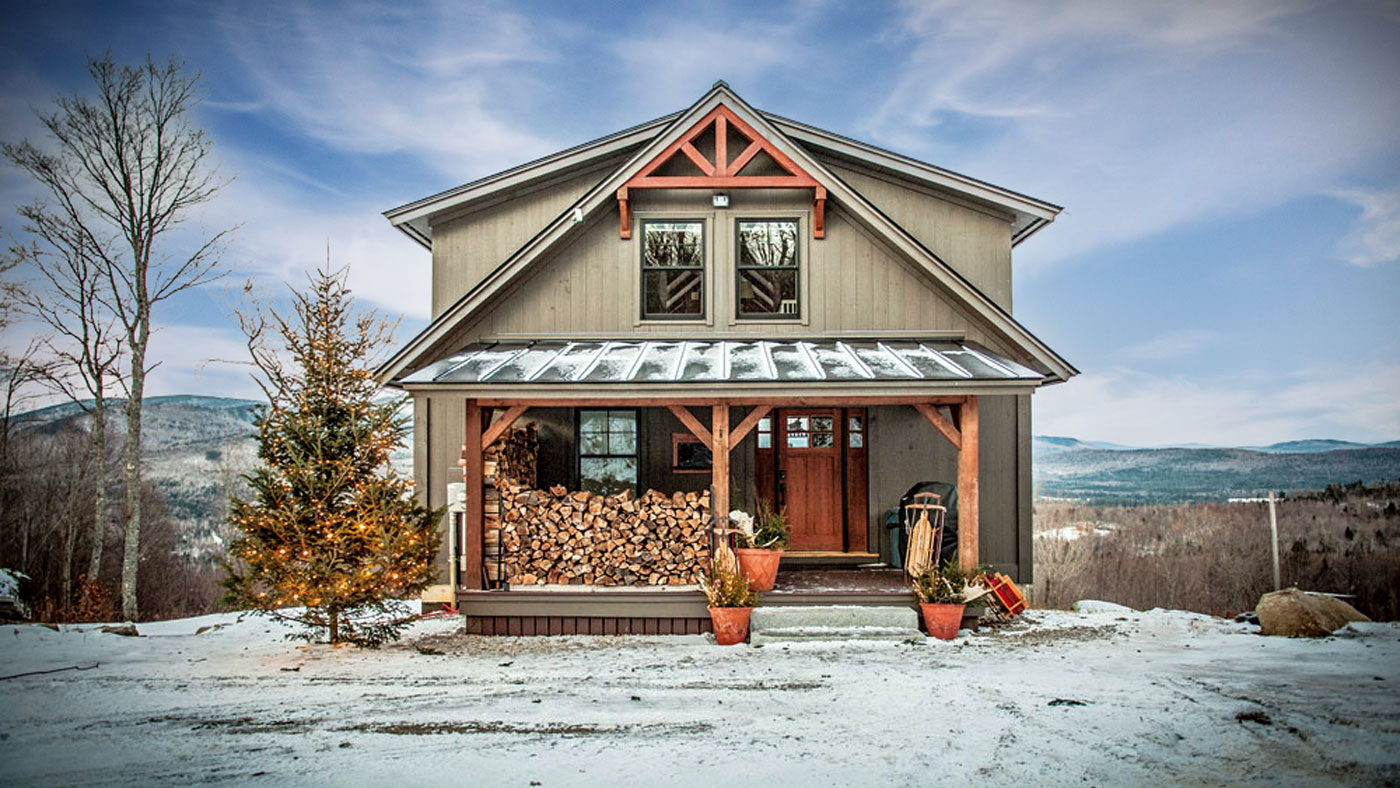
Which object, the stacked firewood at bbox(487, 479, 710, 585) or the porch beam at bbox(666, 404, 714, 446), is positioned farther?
the stacked firewood at bbox(487, 479, 710, 585)

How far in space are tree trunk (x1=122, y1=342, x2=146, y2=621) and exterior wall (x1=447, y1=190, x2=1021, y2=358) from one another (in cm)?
825

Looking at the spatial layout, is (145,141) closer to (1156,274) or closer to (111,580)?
(111,580)

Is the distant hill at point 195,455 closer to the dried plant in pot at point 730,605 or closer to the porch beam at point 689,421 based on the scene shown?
the porch beam at point 689,421

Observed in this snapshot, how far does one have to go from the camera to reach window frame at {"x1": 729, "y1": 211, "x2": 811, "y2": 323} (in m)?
11.9

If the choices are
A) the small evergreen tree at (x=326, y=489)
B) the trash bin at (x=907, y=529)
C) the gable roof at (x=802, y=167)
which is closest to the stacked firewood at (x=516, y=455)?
the small evergreen tree at (x=326, y=489)

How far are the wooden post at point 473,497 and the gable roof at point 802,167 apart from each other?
4.89 ft

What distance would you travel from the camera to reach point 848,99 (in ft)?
69.2

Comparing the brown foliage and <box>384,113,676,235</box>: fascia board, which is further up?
<box>384,113,676,235</box>: fascia board

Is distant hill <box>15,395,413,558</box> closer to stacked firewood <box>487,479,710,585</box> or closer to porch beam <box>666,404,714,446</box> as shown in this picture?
stacked firewood <box>487,479,710,585</box>

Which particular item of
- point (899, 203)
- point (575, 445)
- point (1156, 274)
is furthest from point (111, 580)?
point (1156, 274)

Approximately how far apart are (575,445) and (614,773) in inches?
288

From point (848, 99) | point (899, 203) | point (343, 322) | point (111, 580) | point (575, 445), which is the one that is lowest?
point (111, 580)

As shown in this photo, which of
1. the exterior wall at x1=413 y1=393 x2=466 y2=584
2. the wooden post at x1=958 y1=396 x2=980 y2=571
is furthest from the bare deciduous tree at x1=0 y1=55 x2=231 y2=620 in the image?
the wooden post at x1=958 y1=396 x2=980 y2=571

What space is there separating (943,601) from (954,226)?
Result: 19.1 feet
